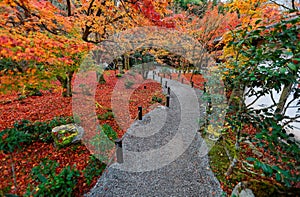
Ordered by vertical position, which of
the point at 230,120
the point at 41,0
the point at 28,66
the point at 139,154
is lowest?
the point at 139,154

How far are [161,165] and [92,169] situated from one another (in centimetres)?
154

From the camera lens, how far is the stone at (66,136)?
379 cm

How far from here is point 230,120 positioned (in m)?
2.36

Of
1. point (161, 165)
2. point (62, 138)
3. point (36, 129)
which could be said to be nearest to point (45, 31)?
point (36, 129)

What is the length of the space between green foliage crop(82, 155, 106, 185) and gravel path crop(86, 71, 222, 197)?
0.16m

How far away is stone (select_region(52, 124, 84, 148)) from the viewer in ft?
12.4

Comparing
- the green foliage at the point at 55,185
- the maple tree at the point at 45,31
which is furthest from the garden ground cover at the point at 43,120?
the maple tree at the point at 45,31

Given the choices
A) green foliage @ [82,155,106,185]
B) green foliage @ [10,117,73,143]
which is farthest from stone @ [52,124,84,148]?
green foliage @ [82,155,106,185]

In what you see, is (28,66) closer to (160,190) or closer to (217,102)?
(160,190)

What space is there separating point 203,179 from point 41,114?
5708mm

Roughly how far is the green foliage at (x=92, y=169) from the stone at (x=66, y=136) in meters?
0.84

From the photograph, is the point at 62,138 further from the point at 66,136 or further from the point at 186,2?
the point at 186,2

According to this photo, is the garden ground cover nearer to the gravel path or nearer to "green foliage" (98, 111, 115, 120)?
"green foliage" (98, 111, 115, 120)

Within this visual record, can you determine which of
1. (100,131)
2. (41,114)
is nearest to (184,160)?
(100,131)
